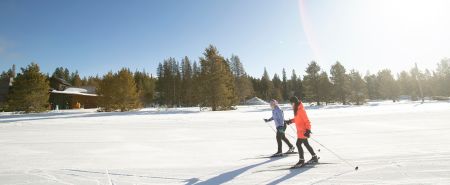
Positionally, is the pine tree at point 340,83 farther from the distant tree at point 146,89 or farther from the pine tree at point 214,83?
the distant tree at point 146,89

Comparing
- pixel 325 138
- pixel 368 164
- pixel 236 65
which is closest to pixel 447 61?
pixel 236 65

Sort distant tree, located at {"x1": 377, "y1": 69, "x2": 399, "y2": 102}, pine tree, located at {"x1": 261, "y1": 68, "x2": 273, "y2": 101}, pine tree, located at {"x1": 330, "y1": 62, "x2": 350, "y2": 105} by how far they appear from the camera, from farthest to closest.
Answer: pine tree, located at {"x1": 261, "y1": 68, "x2": 273, "y2": 101}, distant tree, located at {"x1": 377, "y1": 69, "x2": 399, "y2": 102}, pine tree, located at {"x1": 330, "y1": 62, "x2": 350, "y2": 105}

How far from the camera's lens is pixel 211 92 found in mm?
39031

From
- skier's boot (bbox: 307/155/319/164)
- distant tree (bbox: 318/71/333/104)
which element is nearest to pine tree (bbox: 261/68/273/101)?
distant tree (bbox: 318/71/333/104)

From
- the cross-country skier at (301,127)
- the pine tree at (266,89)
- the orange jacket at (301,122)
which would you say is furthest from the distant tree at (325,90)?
the orange jacket at (301,122)

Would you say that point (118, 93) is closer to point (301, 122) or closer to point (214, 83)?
point (214, 83)

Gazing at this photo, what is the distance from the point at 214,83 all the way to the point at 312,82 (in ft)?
78.2

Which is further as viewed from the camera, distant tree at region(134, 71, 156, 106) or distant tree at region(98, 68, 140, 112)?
distant tree at region(134, 71, 156, 106)

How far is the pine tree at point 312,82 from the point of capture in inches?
2183

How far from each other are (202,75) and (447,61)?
225 feet

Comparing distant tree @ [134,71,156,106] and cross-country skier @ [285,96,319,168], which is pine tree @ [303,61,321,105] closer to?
distant tree @ [134,71,156,106]

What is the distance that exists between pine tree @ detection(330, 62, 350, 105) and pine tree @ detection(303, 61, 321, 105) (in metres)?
3.00

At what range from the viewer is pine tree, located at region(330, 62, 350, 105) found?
55.1 meters

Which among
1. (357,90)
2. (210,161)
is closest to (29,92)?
(210,161)
